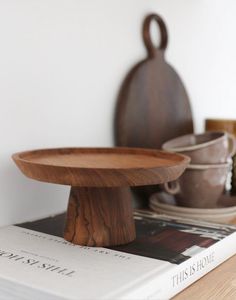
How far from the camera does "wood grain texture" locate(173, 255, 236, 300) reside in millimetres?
525

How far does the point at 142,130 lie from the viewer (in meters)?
0.89

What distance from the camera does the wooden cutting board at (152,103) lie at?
858 millimetres

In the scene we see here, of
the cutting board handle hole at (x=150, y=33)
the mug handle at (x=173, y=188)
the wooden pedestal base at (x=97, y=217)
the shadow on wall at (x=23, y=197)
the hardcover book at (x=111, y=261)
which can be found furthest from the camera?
the cutting board handle hole at (x=150, y=33)

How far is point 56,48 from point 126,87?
0.57 feet

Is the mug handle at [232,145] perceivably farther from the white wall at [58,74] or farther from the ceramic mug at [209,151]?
the white wall at [58,74]

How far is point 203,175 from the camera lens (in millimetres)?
783

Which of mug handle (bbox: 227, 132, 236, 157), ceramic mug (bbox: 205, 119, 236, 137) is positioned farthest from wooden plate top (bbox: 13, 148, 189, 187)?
ceramic mug (bbox: 205, 119, 236, 137)

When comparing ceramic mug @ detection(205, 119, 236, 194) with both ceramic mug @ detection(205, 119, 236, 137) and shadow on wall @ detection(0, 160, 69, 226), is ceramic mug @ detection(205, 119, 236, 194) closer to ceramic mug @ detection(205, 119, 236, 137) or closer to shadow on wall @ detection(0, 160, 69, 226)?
ceramic mug @ detection(205, 119, 236, 137)

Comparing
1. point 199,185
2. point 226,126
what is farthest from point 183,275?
point 226,126

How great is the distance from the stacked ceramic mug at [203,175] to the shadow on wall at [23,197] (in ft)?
0.60

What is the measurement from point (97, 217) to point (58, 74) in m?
0.26

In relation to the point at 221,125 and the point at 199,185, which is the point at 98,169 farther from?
the point at 221,125

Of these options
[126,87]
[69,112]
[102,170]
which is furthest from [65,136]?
[102,170]

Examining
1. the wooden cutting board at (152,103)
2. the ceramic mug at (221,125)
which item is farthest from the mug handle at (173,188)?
the ceramic mug at (221,125)
